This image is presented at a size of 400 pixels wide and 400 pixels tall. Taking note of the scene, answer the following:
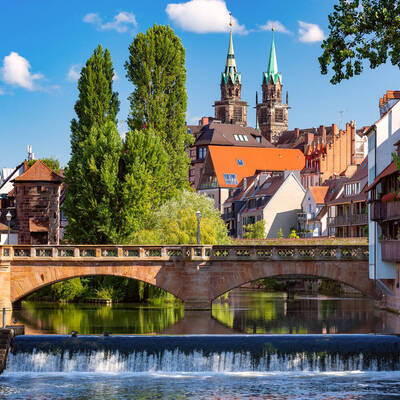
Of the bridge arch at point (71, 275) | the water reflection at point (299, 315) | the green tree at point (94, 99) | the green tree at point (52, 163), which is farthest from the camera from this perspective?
the green tree at point (52, 163)

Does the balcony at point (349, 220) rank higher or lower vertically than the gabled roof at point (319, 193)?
lower

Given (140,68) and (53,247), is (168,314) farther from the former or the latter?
(140,68)

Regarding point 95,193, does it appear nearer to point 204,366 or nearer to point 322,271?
point 322,271

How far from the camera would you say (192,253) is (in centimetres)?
6506

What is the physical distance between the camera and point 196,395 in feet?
128

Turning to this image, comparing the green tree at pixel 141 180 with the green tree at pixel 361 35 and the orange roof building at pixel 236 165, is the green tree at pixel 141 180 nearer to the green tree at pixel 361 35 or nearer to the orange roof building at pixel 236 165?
the green tree at pixel 361 35

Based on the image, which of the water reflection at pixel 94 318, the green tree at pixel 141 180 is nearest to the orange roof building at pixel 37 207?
the green tree at pixel 141 180

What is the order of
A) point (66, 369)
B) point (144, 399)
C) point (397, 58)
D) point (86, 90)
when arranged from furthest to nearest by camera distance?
point (86, 90) → point (66, 369) → point (144, 399) → point (397, 58)

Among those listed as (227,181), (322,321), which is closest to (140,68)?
(322,321)

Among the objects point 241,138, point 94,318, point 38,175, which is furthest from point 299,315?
point 241,138

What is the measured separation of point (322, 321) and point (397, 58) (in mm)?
35021

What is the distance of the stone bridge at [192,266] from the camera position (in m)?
64.1

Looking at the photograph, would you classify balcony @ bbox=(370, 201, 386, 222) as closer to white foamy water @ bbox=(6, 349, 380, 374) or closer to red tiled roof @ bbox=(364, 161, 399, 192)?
red tiled roof @ bbox=(364, 161, 399, 192)

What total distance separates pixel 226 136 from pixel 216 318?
124950mm
